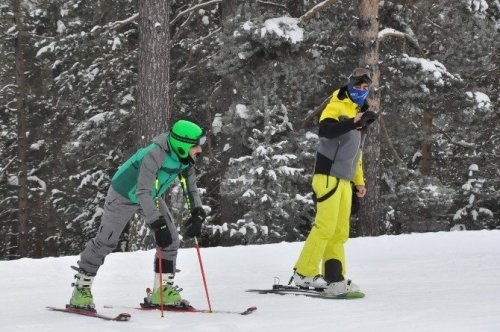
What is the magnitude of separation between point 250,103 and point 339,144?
30.2 feet

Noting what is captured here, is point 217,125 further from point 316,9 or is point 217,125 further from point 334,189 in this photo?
point 334,189

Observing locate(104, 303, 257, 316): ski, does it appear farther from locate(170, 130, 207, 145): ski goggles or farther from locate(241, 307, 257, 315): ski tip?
locate(170, 130, 207, 145): ski goggles

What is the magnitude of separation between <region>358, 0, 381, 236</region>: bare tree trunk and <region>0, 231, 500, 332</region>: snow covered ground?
410cm

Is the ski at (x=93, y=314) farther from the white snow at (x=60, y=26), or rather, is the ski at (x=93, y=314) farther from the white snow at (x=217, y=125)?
the white snow at (x=60, y=26)

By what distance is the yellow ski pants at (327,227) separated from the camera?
7.07 meters

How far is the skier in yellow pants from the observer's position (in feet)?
23.2

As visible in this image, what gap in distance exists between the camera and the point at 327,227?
706 centimetres

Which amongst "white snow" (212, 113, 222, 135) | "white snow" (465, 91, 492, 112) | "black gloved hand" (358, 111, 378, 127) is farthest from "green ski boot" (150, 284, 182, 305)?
"white snow" (465, 91, 492, 112)

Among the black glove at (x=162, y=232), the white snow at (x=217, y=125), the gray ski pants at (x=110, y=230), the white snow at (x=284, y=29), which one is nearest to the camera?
the black glove at (x=162, y=232)

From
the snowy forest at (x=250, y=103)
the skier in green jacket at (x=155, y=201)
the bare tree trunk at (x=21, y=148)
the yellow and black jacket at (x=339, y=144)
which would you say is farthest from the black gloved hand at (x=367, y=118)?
the bare tree trunk at (x=21, y=148)

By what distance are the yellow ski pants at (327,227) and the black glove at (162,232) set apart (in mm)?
1578

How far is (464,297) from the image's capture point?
6.54 m

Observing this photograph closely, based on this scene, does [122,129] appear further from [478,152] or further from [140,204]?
[140,204]

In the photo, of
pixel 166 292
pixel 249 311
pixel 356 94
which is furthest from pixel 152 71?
pixel 249 311
